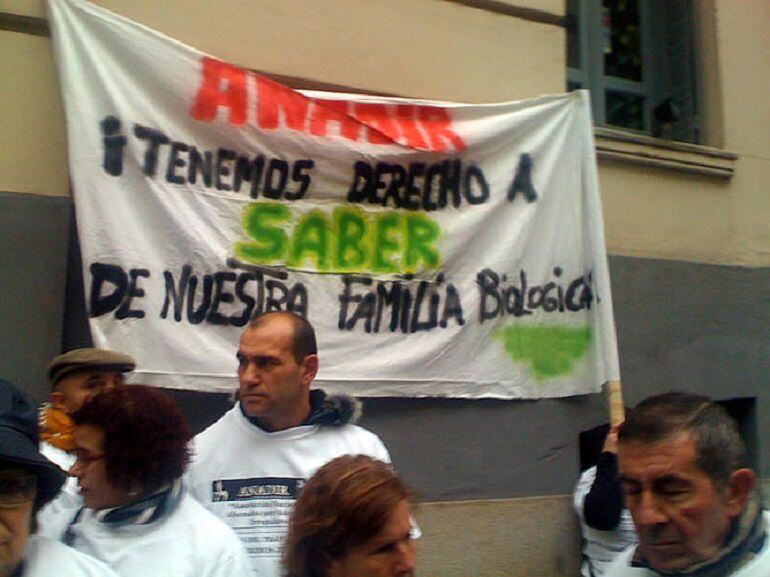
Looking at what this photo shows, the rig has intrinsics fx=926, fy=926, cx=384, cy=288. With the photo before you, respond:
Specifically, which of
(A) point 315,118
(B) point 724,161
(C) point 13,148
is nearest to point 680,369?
(B) point 724,161

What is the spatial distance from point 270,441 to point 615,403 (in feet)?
7.61

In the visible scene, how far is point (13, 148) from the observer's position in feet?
12.7

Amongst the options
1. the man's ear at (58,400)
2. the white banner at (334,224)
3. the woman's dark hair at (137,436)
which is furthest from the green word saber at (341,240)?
the woman's dark hair at (137,436)

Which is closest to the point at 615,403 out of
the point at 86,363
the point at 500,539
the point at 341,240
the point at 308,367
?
the point at 500,539

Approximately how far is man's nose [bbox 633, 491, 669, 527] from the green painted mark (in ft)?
9.63

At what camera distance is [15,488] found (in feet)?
6.35

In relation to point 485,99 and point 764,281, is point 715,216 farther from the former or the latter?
point 485,99

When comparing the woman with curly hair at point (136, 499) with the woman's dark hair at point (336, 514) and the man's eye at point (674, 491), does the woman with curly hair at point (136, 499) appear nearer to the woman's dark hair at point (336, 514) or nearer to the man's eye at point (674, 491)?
the woman's dark hair at point (336, 514)

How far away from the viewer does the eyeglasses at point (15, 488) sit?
1.92 m

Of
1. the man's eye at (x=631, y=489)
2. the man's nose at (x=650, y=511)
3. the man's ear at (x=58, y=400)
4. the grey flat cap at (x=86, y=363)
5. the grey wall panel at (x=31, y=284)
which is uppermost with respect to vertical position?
the grey wall panel at (x=31, y=284)

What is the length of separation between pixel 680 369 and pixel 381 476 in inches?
166

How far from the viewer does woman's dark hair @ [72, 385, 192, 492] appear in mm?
2295

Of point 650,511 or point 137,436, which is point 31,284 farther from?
point 650,511

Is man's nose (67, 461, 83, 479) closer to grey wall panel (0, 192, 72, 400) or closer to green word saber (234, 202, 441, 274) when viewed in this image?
grey wall panel (0, 192, 72, 400)
